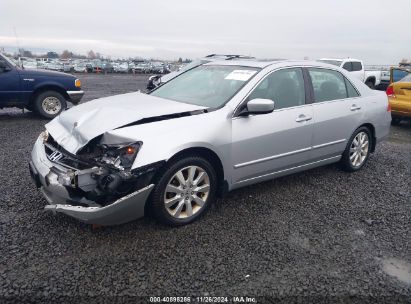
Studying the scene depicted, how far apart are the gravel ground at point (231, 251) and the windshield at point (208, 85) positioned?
1187 millimetres

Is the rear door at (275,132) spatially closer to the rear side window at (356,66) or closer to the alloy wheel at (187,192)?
the alloy wheel at (187,192)

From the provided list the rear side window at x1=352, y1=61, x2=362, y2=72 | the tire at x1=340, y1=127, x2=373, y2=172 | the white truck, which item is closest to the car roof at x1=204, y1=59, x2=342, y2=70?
the tire at x1=340, y1=127, x2=373, y2=172

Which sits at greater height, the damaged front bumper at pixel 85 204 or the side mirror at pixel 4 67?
the side mirror at pixel 4 67

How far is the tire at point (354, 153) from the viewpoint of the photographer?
4.78 metres

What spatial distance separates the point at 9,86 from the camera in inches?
299

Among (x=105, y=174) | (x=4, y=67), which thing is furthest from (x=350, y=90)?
(x=4, y=67)

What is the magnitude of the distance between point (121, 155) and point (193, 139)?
654 mm

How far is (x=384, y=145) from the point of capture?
677 cm

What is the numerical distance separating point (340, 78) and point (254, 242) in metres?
2.80

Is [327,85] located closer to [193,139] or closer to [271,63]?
[271,63]

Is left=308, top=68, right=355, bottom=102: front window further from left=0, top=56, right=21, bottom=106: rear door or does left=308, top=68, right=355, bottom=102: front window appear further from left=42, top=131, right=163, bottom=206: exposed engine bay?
left=0, top=56, right=21, bottom=106: rear door

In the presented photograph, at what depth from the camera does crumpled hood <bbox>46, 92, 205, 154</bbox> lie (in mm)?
3004

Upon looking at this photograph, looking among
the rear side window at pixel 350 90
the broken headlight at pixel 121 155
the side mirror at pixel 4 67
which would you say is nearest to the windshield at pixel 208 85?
the broken headlight at pixel 121 155

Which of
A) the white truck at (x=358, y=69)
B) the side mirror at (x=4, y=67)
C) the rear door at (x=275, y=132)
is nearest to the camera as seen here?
the rear door at (x=275, y=132)
